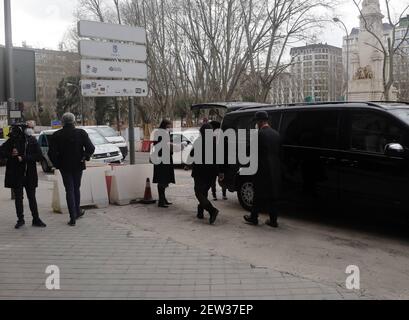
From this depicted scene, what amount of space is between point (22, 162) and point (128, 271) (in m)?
3.15

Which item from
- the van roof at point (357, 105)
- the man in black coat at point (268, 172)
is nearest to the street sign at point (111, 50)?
the van roof at point (357, 105)

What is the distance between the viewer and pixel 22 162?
7.38 meters

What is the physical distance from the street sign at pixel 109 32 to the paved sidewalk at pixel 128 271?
4650mm

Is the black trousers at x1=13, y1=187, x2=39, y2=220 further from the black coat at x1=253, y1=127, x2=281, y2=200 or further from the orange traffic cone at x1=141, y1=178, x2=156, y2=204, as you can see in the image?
the black coat at x1=253, y1=127, x2=281, y2=200

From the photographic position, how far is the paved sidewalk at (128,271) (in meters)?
4.55

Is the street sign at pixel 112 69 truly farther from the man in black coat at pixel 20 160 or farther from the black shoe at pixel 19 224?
the black shoe at pixel 19 224

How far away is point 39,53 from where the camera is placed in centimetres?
8269

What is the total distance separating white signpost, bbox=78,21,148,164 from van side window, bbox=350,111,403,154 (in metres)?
5.21

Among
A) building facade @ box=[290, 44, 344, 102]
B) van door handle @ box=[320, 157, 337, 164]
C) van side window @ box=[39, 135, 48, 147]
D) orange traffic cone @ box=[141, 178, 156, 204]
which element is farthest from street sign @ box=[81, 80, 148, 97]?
building facade @ box=[290, 44, 344, 102]

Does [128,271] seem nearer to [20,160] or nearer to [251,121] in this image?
[20,160]

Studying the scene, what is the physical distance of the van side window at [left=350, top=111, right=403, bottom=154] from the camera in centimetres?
657
